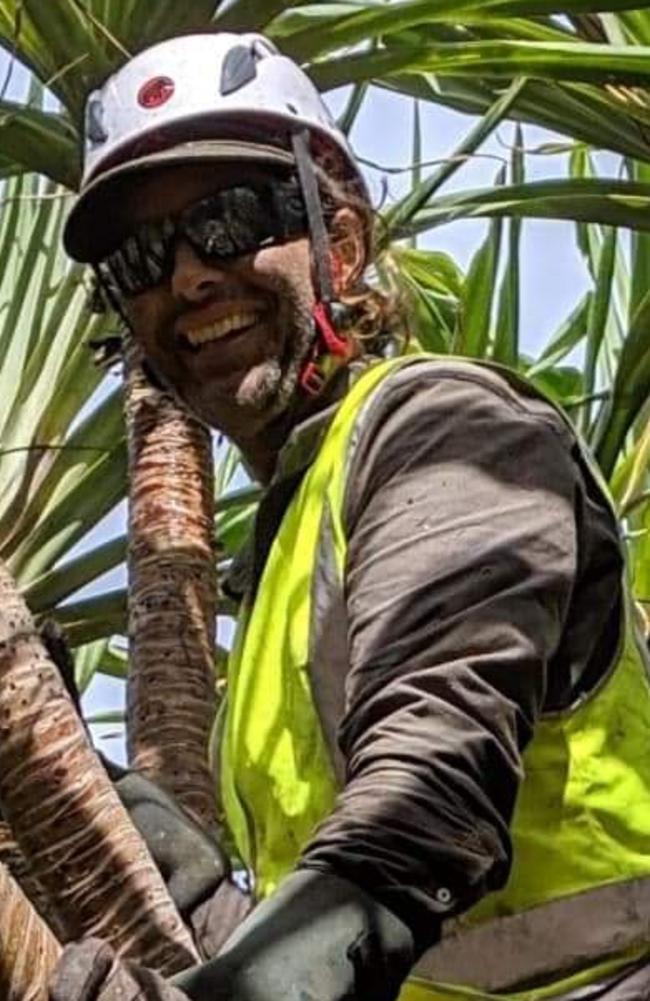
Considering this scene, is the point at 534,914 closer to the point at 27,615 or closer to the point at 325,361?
the point at 27,615

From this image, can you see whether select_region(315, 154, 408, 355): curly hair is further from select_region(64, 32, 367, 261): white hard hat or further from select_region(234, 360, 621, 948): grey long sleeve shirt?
select_region(234, 360, 621, 948): grey long sleeve shirt

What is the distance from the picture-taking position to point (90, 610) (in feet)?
12.0

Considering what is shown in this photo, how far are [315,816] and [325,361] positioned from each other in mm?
456

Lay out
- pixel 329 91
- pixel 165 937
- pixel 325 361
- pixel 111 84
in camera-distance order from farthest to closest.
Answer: pixel 329 91
pixel 111 84
pixel 325 361
pixel 165 937

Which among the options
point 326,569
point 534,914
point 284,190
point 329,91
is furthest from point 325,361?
point 329,91

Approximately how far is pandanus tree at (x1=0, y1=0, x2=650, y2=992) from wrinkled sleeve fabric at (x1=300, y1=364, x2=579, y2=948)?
82 centimetres

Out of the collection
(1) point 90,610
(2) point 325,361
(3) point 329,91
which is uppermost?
(2) point 325,361

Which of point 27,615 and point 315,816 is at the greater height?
point 27,615

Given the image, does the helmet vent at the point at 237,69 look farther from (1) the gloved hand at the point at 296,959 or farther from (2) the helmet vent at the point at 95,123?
(1) the gloved hand at the point at 296,959

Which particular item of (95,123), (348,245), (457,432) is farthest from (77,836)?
(95,123)

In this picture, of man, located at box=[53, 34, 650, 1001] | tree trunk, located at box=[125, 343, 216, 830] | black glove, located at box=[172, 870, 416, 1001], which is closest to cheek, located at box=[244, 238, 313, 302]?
man, located at box=[53, 34, 650, 1001]

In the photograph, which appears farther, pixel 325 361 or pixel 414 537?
pixel 325 361

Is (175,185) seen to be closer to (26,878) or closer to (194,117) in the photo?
(194,117)

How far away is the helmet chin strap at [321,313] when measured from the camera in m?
2.47
